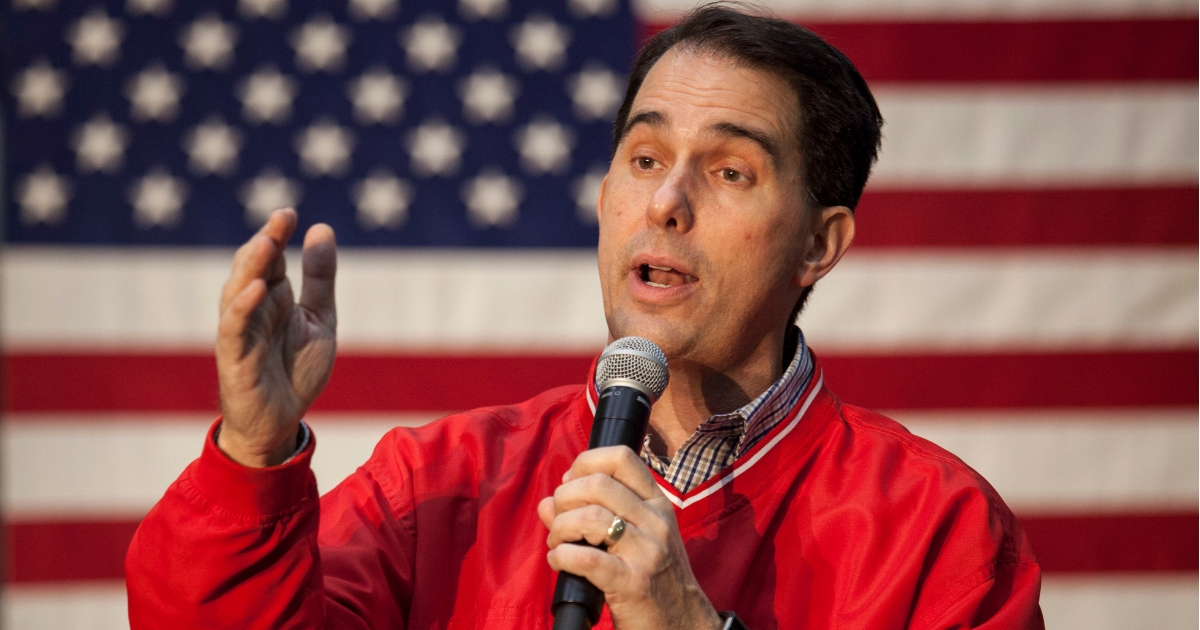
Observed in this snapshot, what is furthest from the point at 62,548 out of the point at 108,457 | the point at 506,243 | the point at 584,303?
the point at 584,303

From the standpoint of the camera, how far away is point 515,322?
2859 mm

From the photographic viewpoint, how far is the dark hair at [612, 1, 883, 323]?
5.28 ft

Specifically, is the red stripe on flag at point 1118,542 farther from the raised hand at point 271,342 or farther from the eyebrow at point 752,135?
the raised hand at point 271,342

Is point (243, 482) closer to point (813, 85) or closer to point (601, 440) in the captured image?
point (601, 440)

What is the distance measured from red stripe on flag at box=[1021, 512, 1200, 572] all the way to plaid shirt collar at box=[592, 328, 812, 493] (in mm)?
1696

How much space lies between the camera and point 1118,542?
9.50ft

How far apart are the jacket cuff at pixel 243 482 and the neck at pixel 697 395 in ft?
2.07

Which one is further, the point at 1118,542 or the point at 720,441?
the point at 1118,542

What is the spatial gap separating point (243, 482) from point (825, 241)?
0.99 m

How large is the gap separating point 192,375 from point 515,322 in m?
0.90

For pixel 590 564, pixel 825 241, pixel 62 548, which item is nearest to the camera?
pixel 590 564

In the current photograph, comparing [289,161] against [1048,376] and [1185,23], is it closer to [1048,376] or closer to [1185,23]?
[1048,376]

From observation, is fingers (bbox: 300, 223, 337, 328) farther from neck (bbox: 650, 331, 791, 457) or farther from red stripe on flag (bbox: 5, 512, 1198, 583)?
red stripe on flag (bbox: 5, 512, 1198, 583)

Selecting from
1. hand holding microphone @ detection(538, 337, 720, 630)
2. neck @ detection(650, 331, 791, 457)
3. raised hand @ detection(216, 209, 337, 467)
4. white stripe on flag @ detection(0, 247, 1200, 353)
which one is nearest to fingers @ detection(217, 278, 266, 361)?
raised hand @ detection(216, 209, 337, 467)
